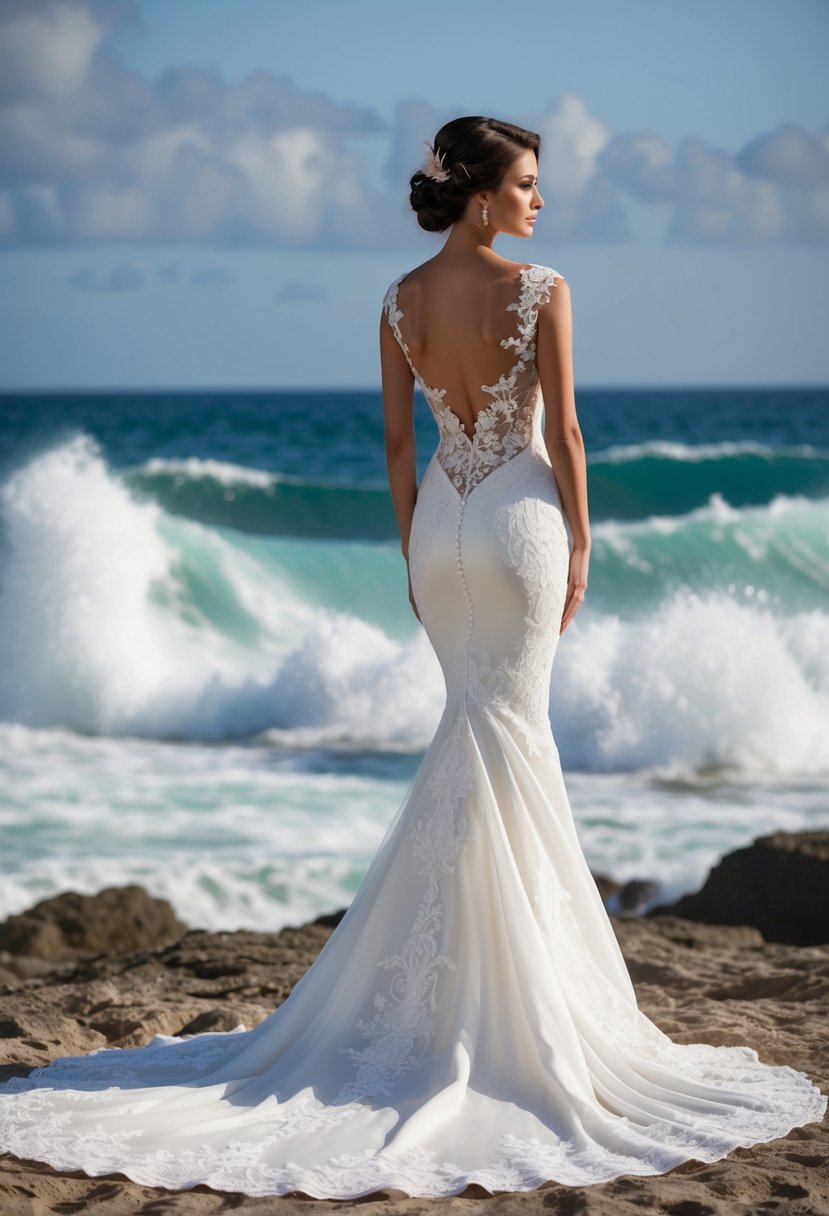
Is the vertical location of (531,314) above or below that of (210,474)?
below

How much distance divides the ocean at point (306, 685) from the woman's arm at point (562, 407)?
446 centimetres

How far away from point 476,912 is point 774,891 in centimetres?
373

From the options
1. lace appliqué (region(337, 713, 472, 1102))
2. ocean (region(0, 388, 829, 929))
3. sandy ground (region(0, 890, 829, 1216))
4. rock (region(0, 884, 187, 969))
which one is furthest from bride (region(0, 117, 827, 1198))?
ocean (region(0, 388, 829, 929))

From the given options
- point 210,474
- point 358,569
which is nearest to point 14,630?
point 358,569

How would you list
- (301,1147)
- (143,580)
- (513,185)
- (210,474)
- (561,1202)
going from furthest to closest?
(210,474) < (143,580) < (513,185) < (301,1147) < (561,1202)

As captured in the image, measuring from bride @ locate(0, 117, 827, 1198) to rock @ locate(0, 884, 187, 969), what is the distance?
9.80ft

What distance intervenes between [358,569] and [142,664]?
5930 mm

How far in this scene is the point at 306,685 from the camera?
13.4 meters

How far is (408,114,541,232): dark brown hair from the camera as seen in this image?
A: 3.81 m

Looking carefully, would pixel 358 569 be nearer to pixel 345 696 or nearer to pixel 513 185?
pixel 345 696

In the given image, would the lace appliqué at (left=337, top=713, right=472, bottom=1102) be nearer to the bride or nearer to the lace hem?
the bride

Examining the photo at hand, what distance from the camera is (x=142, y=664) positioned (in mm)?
14836

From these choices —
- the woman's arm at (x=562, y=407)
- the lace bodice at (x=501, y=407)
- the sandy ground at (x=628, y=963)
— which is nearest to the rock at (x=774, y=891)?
the sandy ground at (x=628, y=963)

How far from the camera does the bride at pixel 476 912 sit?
3.53 metres
